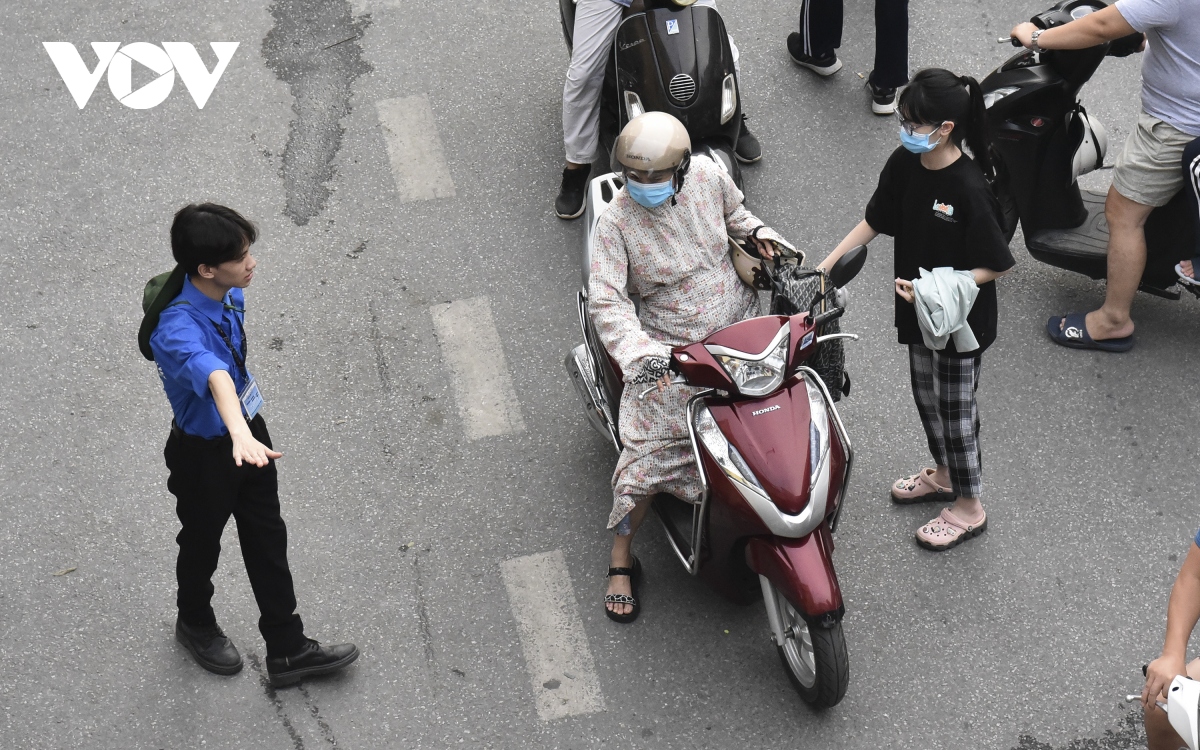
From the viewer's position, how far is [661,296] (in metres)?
4.07

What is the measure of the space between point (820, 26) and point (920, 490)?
2.79 meters

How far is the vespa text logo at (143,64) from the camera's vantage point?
6.31 meters

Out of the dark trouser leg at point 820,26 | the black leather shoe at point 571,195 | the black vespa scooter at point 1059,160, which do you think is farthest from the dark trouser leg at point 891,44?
the black leather shoe at point 571,195

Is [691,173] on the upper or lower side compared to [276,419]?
upper

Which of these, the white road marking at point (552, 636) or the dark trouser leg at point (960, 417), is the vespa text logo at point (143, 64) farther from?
the dark trouser leg at point (960, 417)

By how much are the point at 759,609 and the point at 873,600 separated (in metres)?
0.41

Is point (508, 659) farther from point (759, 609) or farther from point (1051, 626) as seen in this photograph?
point (1051, 626)

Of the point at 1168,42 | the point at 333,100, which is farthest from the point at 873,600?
the point at 333,100

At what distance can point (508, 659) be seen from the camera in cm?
406

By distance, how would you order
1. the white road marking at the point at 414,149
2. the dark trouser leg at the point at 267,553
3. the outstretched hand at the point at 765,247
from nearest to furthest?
the dark trouser leg at the point at 267,553, the outstretched hand at the point at 765,247, the white road marking at the point at 414,149

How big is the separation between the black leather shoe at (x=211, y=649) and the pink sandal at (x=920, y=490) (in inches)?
97.2

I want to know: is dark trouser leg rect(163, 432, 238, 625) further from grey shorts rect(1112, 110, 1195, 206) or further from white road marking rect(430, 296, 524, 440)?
grey shorts rect(1112, 110, 1195, 206)

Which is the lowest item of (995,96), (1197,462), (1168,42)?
(1197,462)

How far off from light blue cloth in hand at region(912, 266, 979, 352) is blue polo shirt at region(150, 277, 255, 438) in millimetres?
2111
